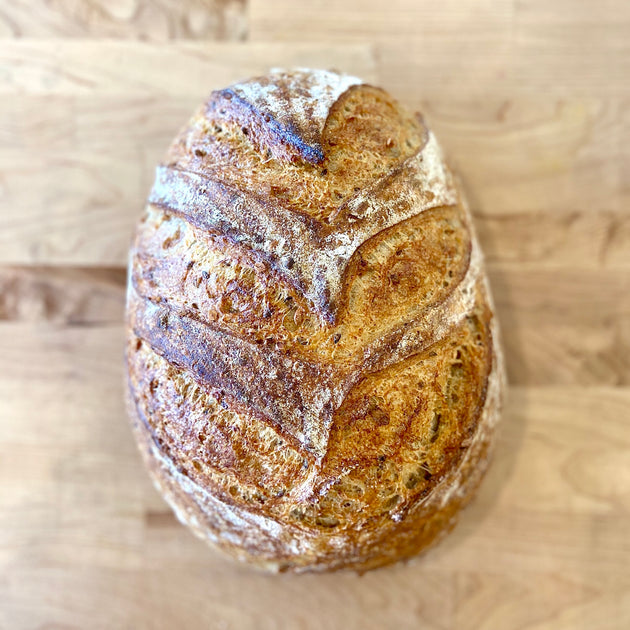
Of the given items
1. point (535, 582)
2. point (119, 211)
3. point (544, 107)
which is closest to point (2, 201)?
point (119, 211)

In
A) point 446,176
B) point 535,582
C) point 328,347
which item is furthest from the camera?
point 535,582

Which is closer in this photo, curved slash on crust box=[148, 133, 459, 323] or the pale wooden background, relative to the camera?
curved slash on crust box=[148, 133, 459, 323]

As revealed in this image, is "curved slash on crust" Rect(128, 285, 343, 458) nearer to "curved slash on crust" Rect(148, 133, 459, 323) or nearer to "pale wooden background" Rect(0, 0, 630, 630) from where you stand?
"curved slash on crust" Rect(148, 133, 459, 323)

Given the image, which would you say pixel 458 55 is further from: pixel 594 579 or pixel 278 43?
pixel 594 579

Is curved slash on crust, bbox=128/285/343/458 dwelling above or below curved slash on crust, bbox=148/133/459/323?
below

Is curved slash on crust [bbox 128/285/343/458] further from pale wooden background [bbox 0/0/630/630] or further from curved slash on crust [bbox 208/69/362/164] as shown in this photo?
pale wooden background [bbox 0/0/630/630]

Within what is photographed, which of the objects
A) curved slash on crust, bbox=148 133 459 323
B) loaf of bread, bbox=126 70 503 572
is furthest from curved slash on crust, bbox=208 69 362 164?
curved slash on crust, bbox=148 133 459 323

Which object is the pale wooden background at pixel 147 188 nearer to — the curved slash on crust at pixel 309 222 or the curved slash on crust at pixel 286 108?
the curved slash on crust at pixel 286 108
